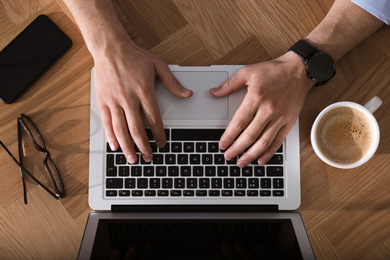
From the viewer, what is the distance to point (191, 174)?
28.5 inches

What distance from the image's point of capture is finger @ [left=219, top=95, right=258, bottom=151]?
707 millimetres

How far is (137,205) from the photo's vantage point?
73cm

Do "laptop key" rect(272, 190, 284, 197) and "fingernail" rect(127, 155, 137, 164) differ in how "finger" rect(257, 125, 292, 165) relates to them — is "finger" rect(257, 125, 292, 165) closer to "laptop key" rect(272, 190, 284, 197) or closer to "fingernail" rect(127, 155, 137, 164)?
"laptop key" rect(272, 190, 284, 197)

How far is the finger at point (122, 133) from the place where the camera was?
710 millimetres

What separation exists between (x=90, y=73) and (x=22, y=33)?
18 cm

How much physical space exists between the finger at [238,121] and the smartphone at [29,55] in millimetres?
435

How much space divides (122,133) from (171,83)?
16 cm

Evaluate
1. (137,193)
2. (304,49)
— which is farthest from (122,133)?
(304,49)

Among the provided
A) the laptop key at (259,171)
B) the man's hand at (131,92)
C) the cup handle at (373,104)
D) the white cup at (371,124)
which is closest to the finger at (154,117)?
the man's hand at (131,92)

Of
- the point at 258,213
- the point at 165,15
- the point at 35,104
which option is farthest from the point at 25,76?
the point at 258,213

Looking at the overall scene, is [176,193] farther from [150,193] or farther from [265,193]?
[265,193]

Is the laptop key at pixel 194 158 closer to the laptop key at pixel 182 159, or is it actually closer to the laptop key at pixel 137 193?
the laptop key at pixel 182 159

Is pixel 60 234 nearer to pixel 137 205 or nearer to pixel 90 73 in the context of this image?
pixel 137 205

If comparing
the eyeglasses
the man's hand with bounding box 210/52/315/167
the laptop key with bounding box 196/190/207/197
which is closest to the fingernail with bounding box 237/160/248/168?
the man's hand with bounding box 210/52/315/167
